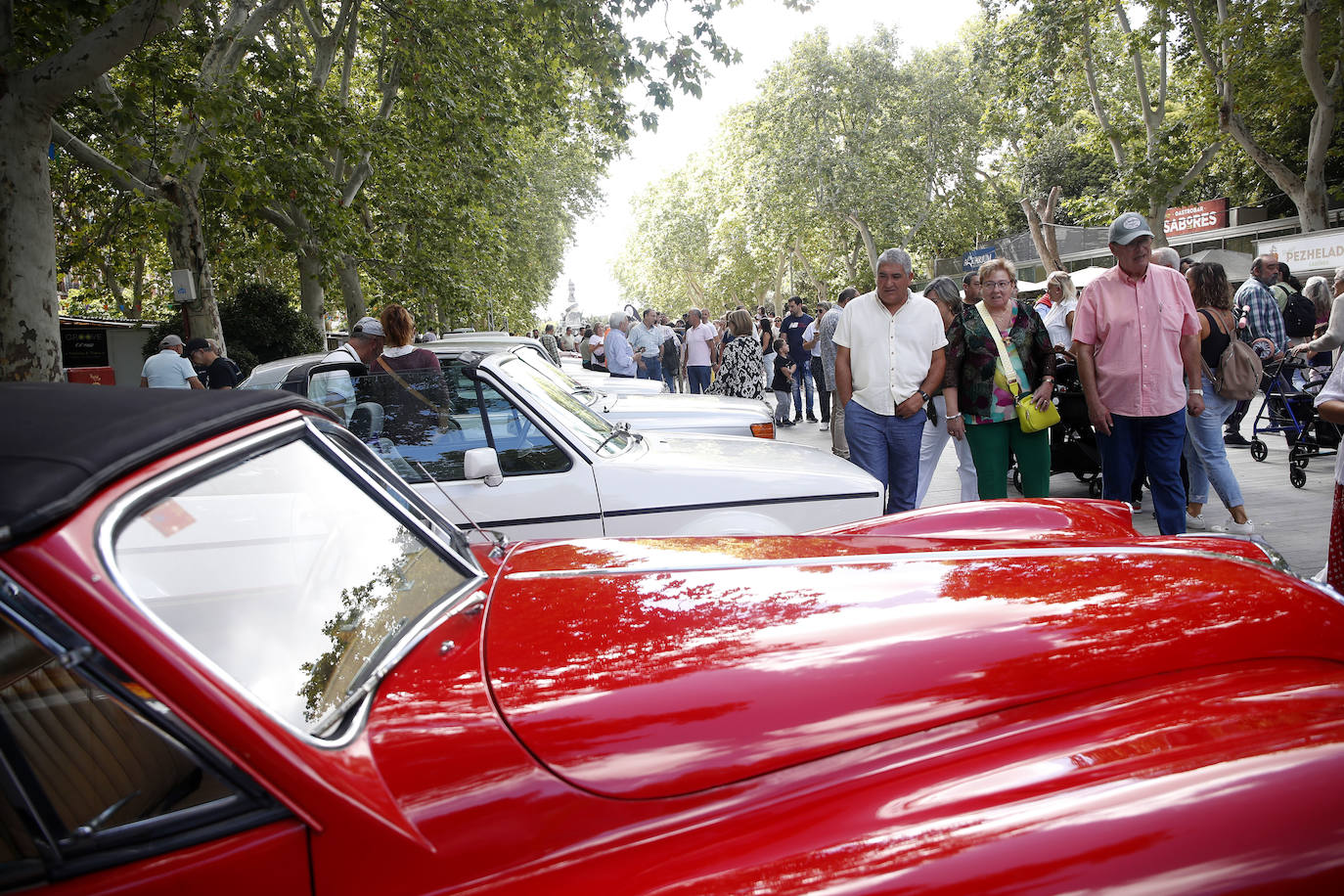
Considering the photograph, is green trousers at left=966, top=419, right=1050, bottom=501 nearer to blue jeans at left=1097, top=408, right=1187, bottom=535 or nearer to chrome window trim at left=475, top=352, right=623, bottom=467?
blue jeans at left=1097, top=408, right=1187, bottom=535

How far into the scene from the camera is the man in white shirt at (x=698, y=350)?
15.9 m

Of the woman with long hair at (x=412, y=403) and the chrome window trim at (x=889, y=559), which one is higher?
the woman with long hair at (x=412, y=403)

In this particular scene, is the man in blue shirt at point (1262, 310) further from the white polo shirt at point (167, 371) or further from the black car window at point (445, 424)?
the white polo shirt at point (167, 371)

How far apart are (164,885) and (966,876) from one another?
1197 millimetres

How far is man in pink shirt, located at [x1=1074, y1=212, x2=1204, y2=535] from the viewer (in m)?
4.94

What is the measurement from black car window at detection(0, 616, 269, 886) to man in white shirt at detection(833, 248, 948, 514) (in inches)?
180

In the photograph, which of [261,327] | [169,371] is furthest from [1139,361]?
[261,327]

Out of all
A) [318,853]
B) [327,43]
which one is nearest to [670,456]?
[318,853]

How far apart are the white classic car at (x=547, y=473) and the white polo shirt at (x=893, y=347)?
1.11 meters

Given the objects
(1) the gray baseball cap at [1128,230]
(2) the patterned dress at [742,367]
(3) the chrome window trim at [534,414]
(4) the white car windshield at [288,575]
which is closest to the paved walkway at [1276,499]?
(1) the gray baseball cap at [1128,230]

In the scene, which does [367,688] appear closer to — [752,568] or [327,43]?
[752,568]

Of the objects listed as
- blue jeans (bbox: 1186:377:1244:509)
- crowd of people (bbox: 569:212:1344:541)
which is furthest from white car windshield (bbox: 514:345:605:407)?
blue jeans (bbox: 1186:377:1244:509)

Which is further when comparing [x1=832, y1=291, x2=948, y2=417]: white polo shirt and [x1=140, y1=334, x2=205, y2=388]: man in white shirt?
[x1=140, y1=334, x2=205, y2=388]: man in white shirt

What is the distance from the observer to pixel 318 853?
4.58 feet
